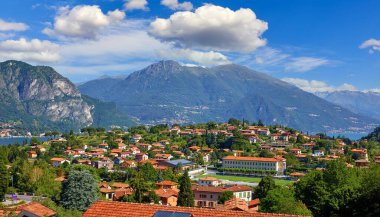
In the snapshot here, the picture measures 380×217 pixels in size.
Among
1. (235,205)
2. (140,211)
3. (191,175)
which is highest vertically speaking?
(140,211)

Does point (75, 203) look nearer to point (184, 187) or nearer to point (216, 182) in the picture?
point (184, 187)

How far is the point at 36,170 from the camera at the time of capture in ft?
169

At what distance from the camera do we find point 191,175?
82.9m

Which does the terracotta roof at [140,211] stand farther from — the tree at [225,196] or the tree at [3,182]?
the tree at [225,196]

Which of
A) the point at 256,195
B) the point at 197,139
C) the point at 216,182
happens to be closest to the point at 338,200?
the point at 256,195

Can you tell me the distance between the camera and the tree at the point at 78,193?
100 feet

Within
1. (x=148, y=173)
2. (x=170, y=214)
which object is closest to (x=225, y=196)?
(x=148, y=173)

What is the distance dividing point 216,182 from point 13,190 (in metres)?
33.4

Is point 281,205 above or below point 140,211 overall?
below

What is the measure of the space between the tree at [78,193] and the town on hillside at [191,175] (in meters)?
0.07

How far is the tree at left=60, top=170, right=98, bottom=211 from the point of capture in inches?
1203

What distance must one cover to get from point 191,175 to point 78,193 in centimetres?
5335

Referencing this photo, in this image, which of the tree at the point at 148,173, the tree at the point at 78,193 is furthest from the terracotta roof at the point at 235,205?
the tree at the point at 148,173

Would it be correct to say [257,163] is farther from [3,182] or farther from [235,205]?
[3,182]
